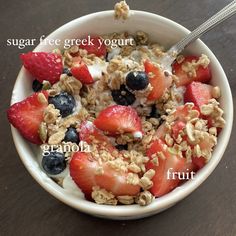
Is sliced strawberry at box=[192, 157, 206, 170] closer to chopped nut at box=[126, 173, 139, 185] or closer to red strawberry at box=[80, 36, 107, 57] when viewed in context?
chopped nut at box=[126, 173, 139, 185]

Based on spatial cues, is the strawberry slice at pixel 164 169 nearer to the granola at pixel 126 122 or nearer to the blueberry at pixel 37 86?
the granola at pixel 126 122

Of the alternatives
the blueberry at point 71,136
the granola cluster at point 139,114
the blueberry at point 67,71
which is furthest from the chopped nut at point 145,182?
the blueberry at point 67,71

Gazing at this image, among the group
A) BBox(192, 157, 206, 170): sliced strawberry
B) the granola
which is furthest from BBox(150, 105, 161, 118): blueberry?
BBox(192, 157, 206, 170): sliced strawberry

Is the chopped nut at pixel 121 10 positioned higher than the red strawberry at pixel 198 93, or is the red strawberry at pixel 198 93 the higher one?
the chopped nut at pixel 121 10

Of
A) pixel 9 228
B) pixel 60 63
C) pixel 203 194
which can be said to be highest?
pixel 60 63

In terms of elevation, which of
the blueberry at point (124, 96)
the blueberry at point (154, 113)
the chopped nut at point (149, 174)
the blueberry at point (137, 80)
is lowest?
the chopped nut at point (149, 174)

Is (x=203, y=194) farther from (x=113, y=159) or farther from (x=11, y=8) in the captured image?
(x=11, y=8)

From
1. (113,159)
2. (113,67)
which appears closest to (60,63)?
(113,67)
